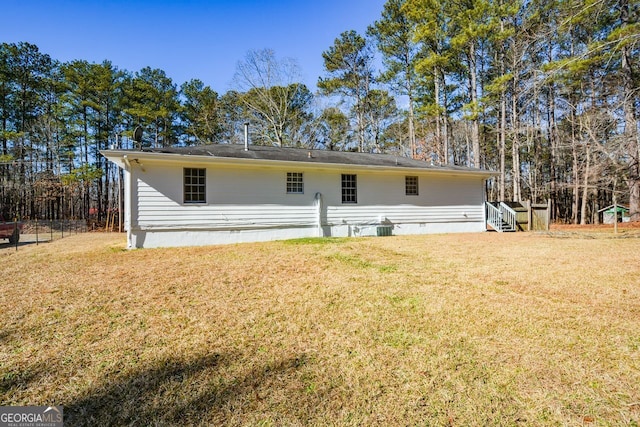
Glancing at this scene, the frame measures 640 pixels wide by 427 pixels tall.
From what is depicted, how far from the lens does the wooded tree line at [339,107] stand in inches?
742

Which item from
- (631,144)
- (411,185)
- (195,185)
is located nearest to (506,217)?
(631,144)

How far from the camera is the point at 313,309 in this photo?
12.7 ft

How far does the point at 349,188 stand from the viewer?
11672 millimetres

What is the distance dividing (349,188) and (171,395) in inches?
393

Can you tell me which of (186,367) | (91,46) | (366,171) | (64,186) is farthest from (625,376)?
(64,186)

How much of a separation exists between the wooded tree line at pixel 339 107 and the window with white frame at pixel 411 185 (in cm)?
679

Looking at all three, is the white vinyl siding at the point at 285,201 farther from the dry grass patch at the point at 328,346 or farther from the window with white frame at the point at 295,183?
the dry grass patch at the point at 328,346

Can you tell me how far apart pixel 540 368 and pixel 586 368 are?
1.20ft

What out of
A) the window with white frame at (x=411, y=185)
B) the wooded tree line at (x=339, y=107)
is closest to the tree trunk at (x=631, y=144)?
the wooded tree line at (x=339, y=107)

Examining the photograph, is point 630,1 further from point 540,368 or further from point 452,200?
point 540,368

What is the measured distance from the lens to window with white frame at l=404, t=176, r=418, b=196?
12.6 m

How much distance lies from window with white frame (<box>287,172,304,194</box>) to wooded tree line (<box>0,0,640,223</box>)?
11.2 m

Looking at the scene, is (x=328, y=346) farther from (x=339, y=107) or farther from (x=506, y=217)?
(x=339, y=107)

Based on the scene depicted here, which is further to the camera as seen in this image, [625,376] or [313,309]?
[313,309]
